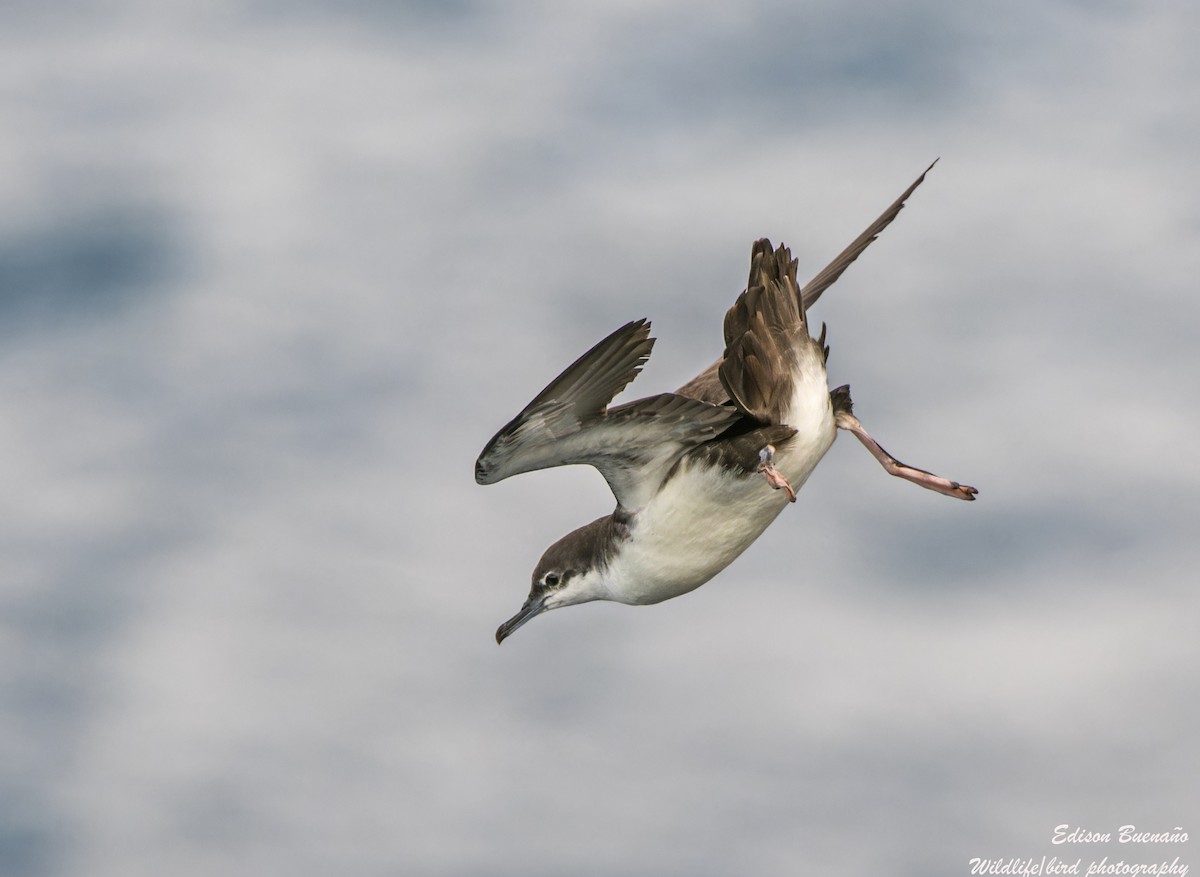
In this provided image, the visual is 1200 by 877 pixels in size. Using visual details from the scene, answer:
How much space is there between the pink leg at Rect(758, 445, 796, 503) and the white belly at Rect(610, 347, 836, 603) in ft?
0.73

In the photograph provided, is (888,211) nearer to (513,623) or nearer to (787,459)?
(787,459)

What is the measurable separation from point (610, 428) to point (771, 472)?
4.00ft

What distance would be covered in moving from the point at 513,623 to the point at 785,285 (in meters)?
4.09

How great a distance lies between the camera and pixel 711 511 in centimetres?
1542

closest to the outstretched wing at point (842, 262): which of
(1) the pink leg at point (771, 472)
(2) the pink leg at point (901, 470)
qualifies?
(2) the pink leg at point (901, 470)

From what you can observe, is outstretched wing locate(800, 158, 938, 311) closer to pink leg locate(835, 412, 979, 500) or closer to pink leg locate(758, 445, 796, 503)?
pink leg locate(835, 412, 979, 500)

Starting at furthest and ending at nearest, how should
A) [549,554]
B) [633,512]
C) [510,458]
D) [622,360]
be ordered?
[549,554]
[633,512]
[510,458]
[622,360]

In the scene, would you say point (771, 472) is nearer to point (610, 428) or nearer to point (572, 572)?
point (610, 428)

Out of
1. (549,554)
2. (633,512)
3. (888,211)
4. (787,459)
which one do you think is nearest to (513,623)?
(549,554)

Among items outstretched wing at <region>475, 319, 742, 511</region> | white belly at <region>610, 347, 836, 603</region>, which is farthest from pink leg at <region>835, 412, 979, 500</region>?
outstretched wing at <region>475, 319, 742, 511</region>

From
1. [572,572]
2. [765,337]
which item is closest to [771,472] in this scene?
[765,337]

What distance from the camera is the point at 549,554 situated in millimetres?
16781

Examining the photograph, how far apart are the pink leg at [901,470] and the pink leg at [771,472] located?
53.3 inches

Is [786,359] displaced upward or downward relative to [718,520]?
upward
